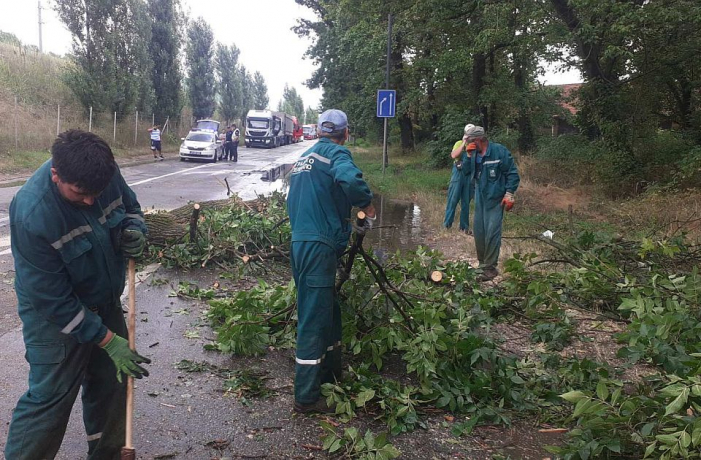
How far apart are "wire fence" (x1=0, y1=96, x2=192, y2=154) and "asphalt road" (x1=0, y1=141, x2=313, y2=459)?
3.44 meters

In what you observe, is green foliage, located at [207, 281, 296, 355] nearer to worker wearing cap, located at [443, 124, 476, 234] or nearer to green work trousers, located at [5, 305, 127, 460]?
green work trousers, located at [5, 305, 127, 460]

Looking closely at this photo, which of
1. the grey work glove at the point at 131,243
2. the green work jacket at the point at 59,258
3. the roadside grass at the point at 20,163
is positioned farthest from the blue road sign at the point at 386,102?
the green work jacket at the point at 59,258

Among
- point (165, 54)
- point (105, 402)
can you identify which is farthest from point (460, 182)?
point (165, 54)

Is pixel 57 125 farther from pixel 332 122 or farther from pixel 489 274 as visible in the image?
pixel 332 122

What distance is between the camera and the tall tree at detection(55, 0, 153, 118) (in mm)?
24656

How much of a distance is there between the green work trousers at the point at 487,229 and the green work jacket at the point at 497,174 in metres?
0.06

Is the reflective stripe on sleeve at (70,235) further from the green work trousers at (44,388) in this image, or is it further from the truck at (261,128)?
the truck at (261,128)

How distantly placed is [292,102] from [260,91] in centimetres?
3435

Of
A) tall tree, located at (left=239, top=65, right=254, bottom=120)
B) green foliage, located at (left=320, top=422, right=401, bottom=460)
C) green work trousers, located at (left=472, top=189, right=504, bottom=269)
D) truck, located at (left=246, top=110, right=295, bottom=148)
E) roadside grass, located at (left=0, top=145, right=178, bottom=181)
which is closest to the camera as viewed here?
green foliage, located at (left=320, top=422, right=401, bottom=460)

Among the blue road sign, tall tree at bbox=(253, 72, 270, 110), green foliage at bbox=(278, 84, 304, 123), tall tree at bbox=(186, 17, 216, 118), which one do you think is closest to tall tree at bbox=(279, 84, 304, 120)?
green foliage at bbox=(278, 84, 304, 123)

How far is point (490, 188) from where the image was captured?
640 centimetres

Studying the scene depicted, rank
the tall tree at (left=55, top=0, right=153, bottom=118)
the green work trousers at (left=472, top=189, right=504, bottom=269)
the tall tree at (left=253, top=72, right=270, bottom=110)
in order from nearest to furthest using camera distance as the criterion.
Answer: the green work trousers at (left=472, top=189, right=504, bottom=269)
the tall tree at (left=55, top=0, right=153, bottom=118)
the tall tree at (left=253, top=72, right=270, bottom=110)

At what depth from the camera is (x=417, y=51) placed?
2186 centimetres

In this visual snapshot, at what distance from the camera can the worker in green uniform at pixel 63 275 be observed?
225 cm
